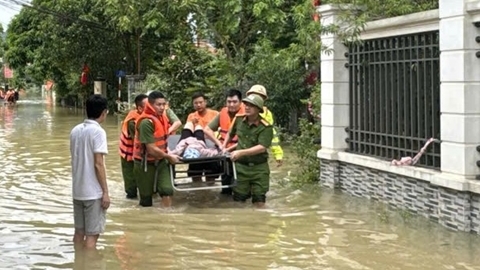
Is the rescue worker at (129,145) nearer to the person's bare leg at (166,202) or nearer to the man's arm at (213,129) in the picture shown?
the person's bare leg at (166,202)

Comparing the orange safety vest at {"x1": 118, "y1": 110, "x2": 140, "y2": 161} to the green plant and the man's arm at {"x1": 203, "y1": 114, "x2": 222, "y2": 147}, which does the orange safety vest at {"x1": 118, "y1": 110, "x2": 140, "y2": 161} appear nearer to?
the man's arm at {"x1": 203, "y1": 114, "x2": 222, "y2": 147}

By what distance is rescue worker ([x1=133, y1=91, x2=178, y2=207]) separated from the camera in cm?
809

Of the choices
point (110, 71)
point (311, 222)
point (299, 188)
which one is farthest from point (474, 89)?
point (110, 71)

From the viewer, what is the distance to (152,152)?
8.09 metres

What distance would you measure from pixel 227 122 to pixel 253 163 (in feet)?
3.18

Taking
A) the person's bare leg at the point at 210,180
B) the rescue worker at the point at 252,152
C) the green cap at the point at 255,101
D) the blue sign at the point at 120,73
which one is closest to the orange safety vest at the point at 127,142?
the person's bare leg at the point at 210,180

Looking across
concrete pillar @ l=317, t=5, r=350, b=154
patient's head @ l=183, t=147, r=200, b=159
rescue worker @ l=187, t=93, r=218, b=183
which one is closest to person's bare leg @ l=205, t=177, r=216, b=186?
rescue worker @ l=187, t=93, r=218, b=183

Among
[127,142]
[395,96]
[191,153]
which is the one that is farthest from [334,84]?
[127,142]

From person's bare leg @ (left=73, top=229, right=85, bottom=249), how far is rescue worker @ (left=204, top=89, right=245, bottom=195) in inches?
111

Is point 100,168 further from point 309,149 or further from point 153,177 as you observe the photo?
point 309,149

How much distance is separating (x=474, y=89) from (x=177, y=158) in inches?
138

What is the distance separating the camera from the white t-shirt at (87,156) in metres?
6.00

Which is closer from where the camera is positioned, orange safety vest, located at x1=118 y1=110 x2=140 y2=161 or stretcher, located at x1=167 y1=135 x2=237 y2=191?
stretcher, located at x1=167 y1=135 x2=237 y2=191

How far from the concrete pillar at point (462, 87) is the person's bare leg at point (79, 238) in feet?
11.9
